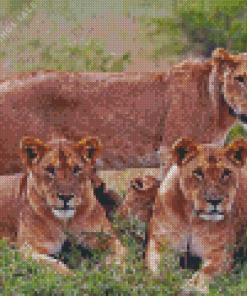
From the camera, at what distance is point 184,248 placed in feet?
13.0

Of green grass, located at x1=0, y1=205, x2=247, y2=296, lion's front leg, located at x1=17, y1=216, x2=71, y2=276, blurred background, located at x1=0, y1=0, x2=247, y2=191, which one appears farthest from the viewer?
blurred background, located at x1=0, y1=0, x2=247, y2=191

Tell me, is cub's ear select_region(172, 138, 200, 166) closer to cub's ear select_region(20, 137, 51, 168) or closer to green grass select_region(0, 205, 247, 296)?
green grass select_region(0, 205, 247, 296)

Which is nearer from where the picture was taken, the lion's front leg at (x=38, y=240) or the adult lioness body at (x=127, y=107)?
the lion's front leg at (x=38, y=240)

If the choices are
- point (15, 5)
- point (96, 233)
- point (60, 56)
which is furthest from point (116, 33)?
point (96, 233)

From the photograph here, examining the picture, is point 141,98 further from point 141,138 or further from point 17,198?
point 17,198

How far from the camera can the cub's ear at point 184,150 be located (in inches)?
151

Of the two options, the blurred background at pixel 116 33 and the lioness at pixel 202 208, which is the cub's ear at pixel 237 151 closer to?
the lioness at pixel 202 208

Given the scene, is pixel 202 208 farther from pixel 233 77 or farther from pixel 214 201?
pixel 233 77

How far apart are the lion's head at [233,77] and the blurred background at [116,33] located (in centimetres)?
198

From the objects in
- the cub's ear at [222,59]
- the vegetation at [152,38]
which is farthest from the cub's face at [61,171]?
the vegetation at [152,38]

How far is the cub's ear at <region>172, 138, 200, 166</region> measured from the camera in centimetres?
384

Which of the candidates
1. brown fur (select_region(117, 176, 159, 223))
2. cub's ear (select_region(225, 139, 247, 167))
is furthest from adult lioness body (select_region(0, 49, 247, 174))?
cub's ear (select_region(225, 139, 247, 167))

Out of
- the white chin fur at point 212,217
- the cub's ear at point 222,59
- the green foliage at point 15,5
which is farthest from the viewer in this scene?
the green foliage at point 15,5

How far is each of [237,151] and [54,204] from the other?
33.2 inches
